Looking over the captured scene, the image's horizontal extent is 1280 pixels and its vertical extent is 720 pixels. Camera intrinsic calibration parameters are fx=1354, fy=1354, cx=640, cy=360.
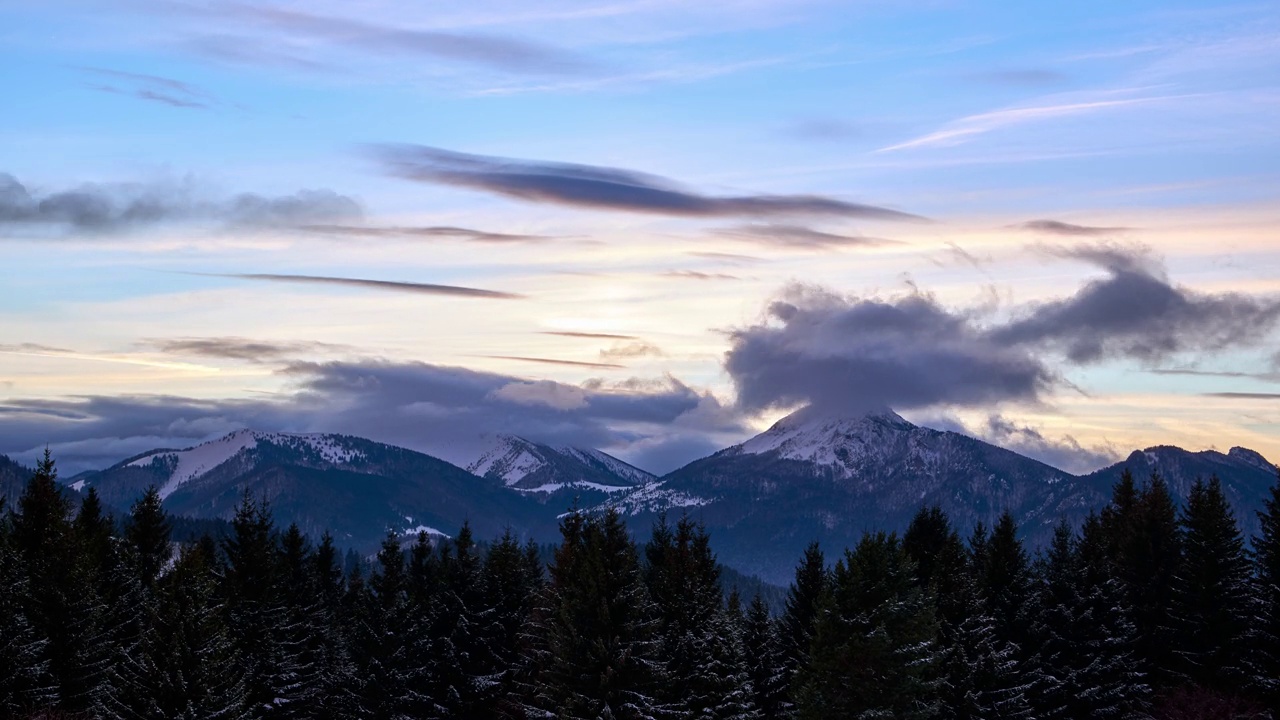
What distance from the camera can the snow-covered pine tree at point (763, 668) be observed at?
80.6 m

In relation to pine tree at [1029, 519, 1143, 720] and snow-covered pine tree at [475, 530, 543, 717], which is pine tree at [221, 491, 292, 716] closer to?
snow-covered pine tree at [475, 530, 543, 717]

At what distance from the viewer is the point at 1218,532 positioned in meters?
93.7

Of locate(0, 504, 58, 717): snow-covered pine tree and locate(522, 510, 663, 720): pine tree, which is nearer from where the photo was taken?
locate(0, 504, 58, 717): snow-covered pine tree

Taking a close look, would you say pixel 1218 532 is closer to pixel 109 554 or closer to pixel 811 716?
pixel 811 716

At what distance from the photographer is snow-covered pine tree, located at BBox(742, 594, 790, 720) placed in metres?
80.6

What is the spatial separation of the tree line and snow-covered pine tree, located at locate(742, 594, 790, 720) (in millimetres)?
176

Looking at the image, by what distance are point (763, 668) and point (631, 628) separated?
17190 mm

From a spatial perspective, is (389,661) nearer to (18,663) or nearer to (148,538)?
(18,663)

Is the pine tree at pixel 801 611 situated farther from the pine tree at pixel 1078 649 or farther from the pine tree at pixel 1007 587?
the pine tree at pixel 1078 649

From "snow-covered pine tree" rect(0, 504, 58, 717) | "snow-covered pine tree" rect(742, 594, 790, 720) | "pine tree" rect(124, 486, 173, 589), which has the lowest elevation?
"snow-covered pine tree" rect(742, 594, 790, 720)

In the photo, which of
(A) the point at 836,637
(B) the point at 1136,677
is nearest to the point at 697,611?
(A) the point at 836,637

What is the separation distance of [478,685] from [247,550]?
1685 centimetres

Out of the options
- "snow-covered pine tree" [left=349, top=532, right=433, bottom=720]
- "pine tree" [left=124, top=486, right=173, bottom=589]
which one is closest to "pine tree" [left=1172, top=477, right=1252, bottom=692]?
"snow-covered pine tree" [left=349, top=532, right=433, bottom=720]

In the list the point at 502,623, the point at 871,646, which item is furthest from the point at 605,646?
the point at 502,623
